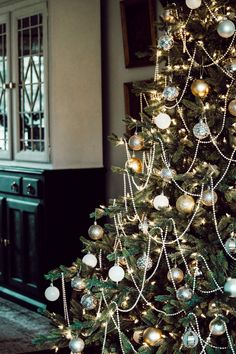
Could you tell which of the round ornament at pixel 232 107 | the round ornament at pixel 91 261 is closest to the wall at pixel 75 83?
the round ornament at pixel 91 261

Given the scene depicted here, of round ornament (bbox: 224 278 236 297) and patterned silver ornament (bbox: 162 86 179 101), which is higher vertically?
patterned silver ornament (bbox: 162 86 179 101)

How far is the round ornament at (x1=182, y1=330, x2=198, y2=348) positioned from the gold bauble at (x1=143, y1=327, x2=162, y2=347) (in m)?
0.21

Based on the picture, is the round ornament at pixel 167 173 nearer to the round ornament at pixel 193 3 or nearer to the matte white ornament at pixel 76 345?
the round ornament at pixel 193 3

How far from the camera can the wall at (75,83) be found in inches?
194

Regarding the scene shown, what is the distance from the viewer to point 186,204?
3209mm

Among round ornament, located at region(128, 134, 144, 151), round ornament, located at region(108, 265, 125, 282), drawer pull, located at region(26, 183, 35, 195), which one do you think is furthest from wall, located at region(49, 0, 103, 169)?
round ornament, located at region(108, 265, 125, 282)

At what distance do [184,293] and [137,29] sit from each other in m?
2.15

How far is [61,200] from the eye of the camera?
4.95 metres

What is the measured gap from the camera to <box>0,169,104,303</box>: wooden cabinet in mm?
4926

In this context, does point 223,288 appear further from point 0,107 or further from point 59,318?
point 0,107

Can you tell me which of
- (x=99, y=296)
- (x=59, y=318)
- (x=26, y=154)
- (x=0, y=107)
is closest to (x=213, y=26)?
(x=99, y=296)

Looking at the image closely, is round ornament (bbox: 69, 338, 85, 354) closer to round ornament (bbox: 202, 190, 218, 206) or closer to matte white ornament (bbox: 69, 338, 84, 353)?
matte white ornament (bbox: 69, 338, 84, 353)

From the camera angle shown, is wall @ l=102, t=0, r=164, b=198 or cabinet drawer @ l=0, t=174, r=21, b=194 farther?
cabinet drawer @ l=0, t=174, r=21, b=194

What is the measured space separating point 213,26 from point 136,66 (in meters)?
1.64
